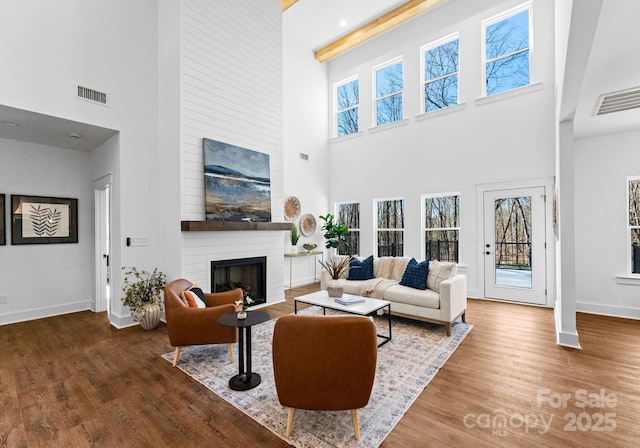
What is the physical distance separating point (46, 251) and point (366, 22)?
24.4 feet

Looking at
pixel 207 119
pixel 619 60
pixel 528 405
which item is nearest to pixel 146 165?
pixel 207 119

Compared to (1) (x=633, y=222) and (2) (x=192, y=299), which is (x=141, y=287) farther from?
(1) (x=633, y=222)

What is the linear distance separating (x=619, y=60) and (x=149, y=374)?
5061 mm

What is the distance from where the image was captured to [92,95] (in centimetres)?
413

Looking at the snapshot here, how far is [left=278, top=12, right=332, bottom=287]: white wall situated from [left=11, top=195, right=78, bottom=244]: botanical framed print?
3.81m

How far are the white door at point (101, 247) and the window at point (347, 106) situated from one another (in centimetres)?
539

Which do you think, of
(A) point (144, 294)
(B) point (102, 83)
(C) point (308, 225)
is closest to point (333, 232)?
(C) point (308, 225)

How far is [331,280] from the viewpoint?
5094 mm

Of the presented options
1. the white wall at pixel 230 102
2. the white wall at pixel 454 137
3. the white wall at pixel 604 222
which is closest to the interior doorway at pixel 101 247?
the white wall at pixel 230 102

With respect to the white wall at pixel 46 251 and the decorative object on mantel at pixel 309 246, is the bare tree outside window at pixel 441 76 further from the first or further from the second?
the white wall at pixel 46 251

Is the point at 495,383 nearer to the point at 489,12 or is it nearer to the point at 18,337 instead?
the point at 18,337

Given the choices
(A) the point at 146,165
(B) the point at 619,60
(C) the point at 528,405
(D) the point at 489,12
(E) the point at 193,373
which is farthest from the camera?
(D) the point at 489,12

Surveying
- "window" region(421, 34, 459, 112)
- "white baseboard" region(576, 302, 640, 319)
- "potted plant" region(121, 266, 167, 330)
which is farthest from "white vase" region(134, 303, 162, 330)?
"white baseboard" region(576, 302, 640, 319)

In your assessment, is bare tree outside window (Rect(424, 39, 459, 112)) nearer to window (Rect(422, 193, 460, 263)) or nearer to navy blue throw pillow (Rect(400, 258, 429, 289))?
window (Rect(422, 193, 460, 263))
